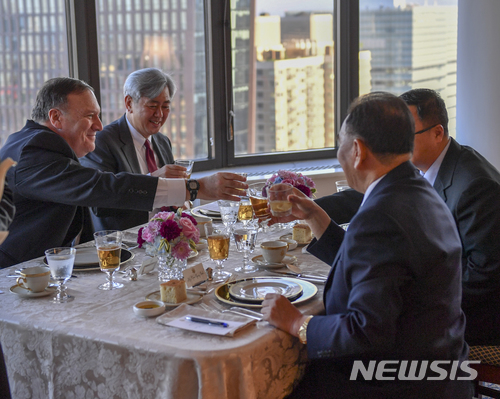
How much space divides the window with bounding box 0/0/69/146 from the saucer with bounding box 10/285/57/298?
7.32 ft

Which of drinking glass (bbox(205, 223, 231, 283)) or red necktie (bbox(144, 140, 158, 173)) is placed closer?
drinking glass (bbox(205, 223, 231, 283))

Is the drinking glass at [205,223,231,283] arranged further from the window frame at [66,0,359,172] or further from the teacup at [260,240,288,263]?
the window frame at [66,0,359,172]

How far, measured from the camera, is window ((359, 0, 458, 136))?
485 centimetres

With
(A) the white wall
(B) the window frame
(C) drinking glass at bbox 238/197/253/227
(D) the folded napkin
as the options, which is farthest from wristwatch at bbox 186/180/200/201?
(A) the white wall

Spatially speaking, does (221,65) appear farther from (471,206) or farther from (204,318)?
(204,318)

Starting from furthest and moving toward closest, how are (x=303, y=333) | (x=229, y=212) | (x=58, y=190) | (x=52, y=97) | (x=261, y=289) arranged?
(x=52, y=97) < (x=58, y=190) < (x=229, y=212) < (x=261, y=289) < (x=303, y=333)

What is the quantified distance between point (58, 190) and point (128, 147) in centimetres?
85

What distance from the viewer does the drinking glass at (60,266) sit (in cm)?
160

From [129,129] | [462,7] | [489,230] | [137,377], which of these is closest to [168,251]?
[137,377]

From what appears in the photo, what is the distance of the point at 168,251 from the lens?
1760 millimetres

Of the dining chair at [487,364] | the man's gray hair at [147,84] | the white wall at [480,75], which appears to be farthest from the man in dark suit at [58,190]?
the white wall at [480,75]

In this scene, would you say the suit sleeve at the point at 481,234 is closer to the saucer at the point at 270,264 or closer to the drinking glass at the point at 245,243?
the saucer at the point at 270,264

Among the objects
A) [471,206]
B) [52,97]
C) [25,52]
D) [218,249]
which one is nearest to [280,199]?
[218,249]

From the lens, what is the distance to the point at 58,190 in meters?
2.25
